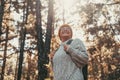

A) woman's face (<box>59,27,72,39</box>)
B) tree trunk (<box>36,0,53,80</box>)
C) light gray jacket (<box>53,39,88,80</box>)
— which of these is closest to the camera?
light gray jacket (<box>53,39,88,80</box>)

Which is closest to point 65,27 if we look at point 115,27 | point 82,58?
point 82,58

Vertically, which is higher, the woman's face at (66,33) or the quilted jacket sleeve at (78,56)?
the woman's face at (66,33)

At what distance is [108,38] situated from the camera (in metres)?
20.9

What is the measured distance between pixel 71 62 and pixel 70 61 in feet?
0.07

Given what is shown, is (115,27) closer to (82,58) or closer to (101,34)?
(101,34)

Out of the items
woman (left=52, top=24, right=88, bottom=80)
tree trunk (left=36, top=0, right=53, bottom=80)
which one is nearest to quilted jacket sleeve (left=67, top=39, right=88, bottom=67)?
woman (left=52, top=24, right=88, bottom=80)

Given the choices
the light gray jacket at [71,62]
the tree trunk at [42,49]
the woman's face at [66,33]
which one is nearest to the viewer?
the light gray jacket at [71,62]

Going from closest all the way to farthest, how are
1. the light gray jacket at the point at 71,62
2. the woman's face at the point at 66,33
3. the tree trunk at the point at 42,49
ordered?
the light gray jacket at the point at 71,62 → the woman's face at the point at 66,33 → the tree trunk at the point at 42,49

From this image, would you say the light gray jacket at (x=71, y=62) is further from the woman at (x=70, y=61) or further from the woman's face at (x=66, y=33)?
the woman's face at (x=66, y=33)

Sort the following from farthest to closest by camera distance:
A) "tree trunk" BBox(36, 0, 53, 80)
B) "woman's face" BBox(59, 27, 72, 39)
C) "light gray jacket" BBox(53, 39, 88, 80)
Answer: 1. "tree trunk" BBox(36, 0, 53, 80)
2. "woman's face" BBox(59, 27, 72, 39)
3. "light gray jacket" BBox(53, 39, 88, 80)

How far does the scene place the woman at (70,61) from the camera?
4371 mm

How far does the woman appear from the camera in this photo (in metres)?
4.37

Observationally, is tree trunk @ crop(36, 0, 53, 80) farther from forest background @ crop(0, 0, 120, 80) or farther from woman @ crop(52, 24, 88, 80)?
woman @ crop(52, 24, 88, 80)

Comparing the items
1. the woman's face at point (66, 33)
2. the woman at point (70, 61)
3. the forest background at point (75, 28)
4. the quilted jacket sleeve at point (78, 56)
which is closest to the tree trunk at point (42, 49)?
the forest background at point (75, 28)
